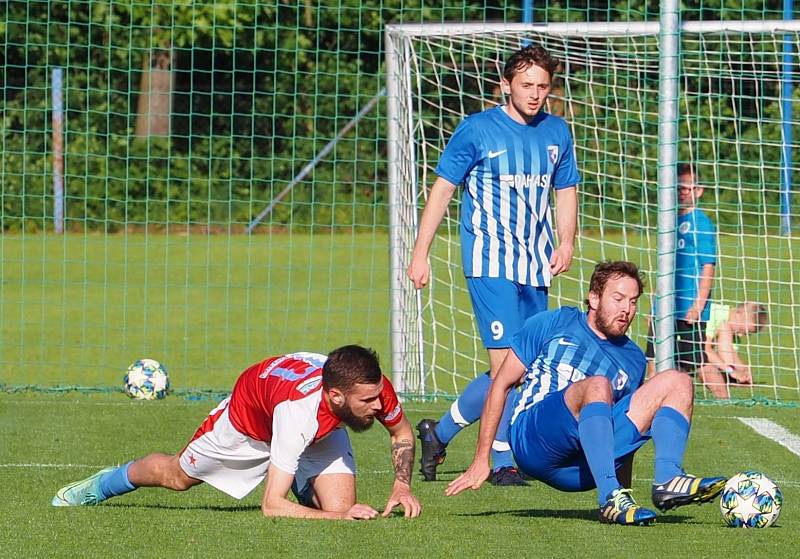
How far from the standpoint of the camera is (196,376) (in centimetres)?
1130

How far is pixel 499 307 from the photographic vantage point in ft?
23.4

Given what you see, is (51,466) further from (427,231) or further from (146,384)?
(146,384)

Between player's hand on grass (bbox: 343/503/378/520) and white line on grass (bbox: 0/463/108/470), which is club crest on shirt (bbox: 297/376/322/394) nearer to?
player's hand on grass (bbox: 343/503/378/520)

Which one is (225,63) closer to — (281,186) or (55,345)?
(281,186)

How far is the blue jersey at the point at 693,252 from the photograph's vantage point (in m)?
10.4

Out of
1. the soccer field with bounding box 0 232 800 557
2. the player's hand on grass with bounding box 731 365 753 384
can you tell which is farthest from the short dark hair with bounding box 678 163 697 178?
the player's hand on grass with bounding box 731 365 753 384

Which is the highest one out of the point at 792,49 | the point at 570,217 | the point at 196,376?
the point at 792,49

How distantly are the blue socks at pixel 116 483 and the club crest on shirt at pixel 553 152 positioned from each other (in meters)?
2.56

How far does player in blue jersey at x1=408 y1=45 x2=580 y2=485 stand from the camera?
23.1 feet

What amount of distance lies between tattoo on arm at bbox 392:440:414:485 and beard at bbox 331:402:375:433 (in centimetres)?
29

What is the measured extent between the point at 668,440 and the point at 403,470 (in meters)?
0.99

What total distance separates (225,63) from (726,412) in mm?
14300

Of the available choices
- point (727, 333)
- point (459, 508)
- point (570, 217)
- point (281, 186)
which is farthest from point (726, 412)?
point (281, 186)

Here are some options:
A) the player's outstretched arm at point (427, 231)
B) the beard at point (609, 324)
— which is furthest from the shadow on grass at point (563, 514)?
the player's outstretched arm at point (427, 231)
